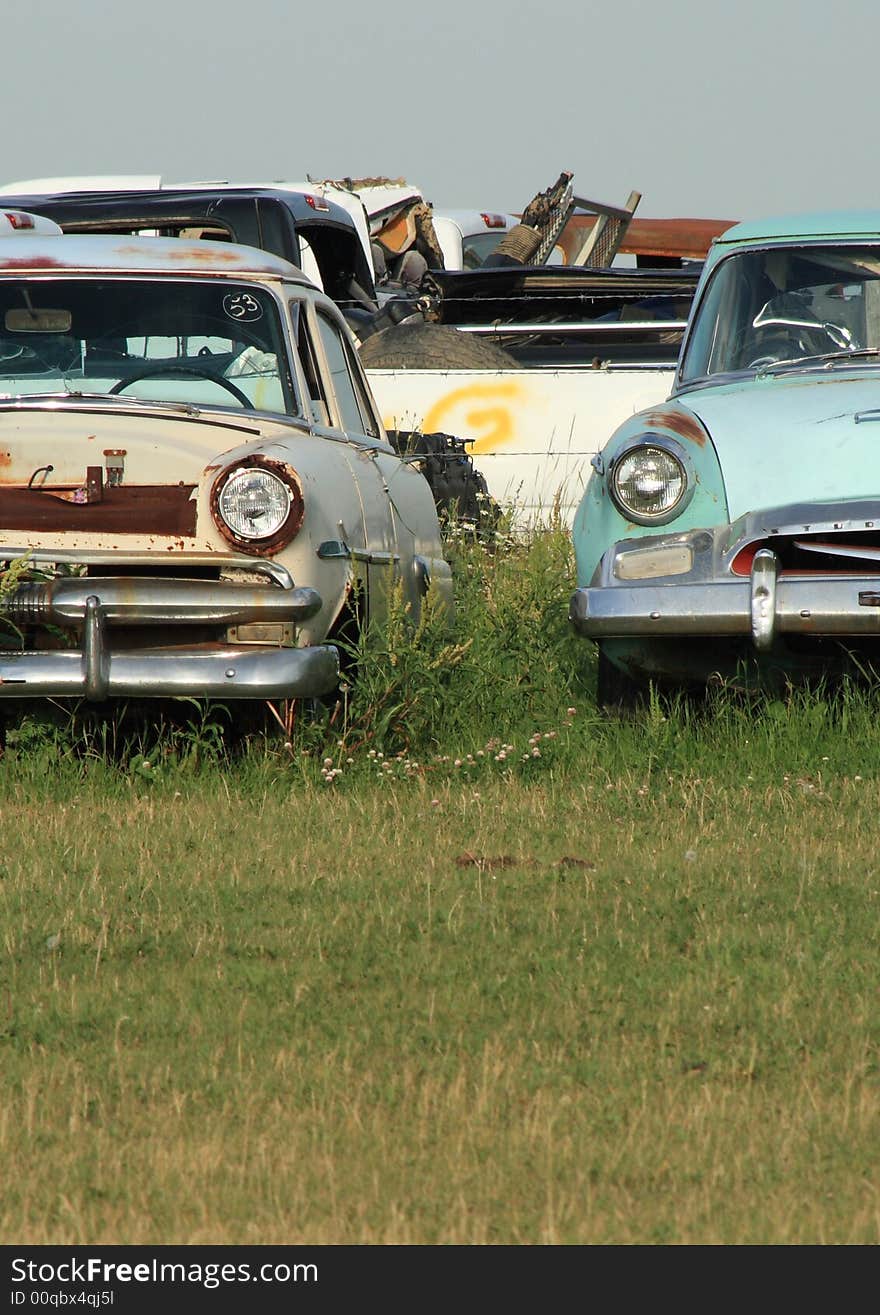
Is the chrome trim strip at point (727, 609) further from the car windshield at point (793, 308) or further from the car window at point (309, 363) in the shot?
the car windshield at point (793, 308)

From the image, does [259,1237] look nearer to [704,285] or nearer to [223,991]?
[223,991]

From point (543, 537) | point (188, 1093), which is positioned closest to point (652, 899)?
point (188, 1093)

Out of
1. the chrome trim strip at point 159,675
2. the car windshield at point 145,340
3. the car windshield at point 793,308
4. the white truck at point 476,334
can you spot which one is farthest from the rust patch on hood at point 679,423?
the white truck at point 476,334

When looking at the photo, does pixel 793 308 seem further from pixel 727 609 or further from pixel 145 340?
pixel 145 340

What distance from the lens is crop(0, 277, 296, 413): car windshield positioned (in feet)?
19.7

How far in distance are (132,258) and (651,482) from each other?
1.93m

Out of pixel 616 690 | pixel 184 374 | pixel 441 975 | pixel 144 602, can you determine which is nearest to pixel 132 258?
pixel 184 374

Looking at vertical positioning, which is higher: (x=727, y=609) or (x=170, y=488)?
(x=170, y=488)

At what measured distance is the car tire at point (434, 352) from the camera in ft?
32.0

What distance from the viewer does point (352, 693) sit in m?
5.69

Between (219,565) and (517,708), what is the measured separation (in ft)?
4.89

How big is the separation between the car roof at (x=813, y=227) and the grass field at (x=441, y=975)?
1.89 m

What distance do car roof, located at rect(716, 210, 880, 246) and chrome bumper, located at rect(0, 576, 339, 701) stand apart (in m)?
2.73

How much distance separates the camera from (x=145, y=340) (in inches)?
238
